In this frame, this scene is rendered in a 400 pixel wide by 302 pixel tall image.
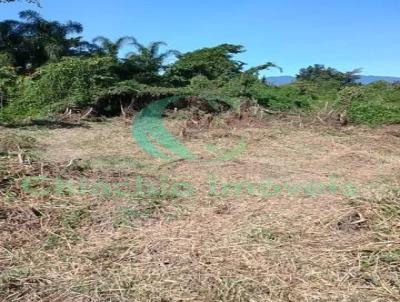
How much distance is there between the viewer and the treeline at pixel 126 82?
1038 cm

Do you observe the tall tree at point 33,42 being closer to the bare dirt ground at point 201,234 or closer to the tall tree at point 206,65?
the tall tree at point 206,65

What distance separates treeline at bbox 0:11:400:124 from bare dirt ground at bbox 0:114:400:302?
4936mm

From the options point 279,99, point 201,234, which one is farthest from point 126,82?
point 201,234

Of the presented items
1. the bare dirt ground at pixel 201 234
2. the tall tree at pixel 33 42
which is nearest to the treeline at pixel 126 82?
the tall tree at pixel 33 42

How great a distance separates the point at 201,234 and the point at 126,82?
7988 millimetres

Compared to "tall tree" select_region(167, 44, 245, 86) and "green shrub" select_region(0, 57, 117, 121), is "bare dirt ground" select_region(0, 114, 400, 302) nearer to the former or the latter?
"green shrub" select_region(0, 57, 117, 121)

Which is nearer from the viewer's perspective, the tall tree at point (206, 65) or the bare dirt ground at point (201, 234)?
the bare dirt ground at point (201, 234)

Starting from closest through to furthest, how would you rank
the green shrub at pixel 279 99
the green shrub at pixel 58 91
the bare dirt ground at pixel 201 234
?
the bare dirt ground at pixel 201 234, the green shrub at pixel 58 91, the green shrub at pixel 279 99

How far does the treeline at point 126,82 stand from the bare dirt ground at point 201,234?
4936mm

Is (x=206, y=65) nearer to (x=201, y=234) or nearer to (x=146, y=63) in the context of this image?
(x=146, y=63)

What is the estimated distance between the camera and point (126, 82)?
10.8 metres

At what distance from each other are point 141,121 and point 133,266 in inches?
266

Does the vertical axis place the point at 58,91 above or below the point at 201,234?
above

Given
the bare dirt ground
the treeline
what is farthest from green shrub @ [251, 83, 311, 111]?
the bare dirt ground
